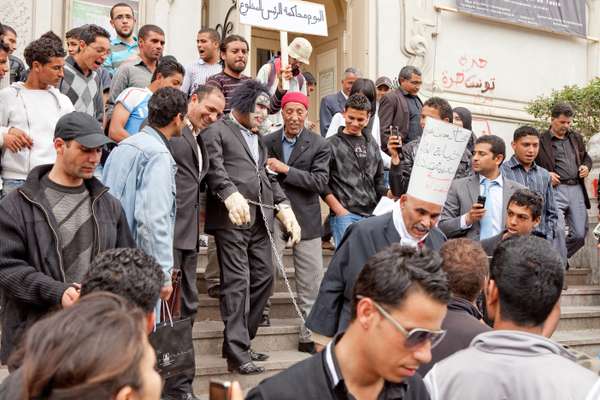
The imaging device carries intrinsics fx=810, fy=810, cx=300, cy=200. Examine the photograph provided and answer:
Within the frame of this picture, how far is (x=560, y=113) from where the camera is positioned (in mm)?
8477

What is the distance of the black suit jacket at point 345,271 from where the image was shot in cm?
374

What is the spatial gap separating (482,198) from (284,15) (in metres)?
2.54

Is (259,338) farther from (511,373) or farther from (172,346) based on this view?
(511,373)

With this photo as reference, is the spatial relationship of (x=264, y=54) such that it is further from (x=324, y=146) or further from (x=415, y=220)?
(x=415, y=220)

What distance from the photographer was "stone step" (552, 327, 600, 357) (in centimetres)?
717

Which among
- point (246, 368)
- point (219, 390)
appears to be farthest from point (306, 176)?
point (219, 390)

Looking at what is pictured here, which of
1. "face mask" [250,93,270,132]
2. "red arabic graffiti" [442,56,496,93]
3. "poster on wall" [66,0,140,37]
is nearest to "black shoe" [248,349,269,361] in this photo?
"face mask" [250,93,270,132]

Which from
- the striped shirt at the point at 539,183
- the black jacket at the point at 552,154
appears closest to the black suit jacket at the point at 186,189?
the striped shirt at the point at 539,183

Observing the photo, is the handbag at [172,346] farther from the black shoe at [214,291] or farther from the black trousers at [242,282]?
the black shoe at [214,291]

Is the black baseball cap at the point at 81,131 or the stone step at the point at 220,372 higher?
the black baseball cap at the point at 81,131

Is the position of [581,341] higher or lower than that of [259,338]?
lower

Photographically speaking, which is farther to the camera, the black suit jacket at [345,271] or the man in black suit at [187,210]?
the man in black suit at [187,210]

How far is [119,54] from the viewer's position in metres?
7.20

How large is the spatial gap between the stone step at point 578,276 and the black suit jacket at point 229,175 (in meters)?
4.42
